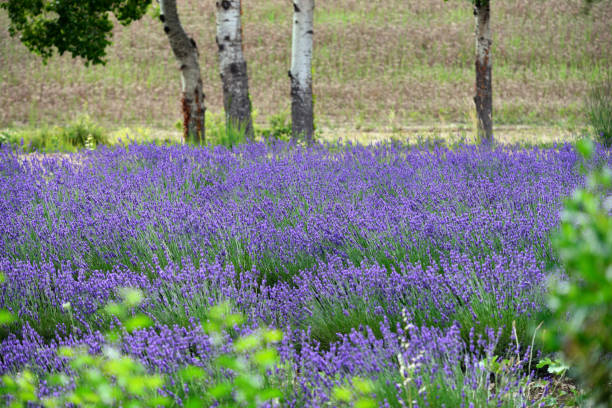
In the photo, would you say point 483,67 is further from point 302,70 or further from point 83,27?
point 83,27

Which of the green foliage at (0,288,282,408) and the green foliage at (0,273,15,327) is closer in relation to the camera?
the green foliage at (0,288,282,408)

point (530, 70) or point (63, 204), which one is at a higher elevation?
point (530, 70)

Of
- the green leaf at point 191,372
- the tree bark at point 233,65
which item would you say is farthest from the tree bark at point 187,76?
the green leaf at point 191,372

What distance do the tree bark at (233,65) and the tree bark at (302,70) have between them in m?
0.82

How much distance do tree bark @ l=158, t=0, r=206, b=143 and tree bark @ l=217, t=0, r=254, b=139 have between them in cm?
84

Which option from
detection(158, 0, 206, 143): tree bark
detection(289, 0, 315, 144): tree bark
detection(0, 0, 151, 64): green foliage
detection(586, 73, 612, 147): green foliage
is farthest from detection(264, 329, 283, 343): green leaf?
detection(0, 0, 151, 64): green foliage

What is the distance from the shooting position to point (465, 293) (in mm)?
2811

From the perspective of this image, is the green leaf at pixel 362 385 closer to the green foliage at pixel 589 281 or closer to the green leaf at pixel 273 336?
the green leaf at pixel 273 336

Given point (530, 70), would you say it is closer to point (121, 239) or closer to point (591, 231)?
point (121, 239)

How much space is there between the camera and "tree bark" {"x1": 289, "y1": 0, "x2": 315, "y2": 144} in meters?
9.74

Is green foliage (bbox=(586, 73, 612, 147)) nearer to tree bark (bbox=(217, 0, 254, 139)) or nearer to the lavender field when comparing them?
the lavender field

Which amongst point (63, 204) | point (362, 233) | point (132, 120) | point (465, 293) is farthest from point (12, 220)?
point (132, 120)

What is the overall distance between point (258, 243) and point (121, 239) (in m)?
1.00

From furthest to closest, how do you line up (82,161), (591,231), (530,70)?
(530,70)
(82,161)
(591,231)
